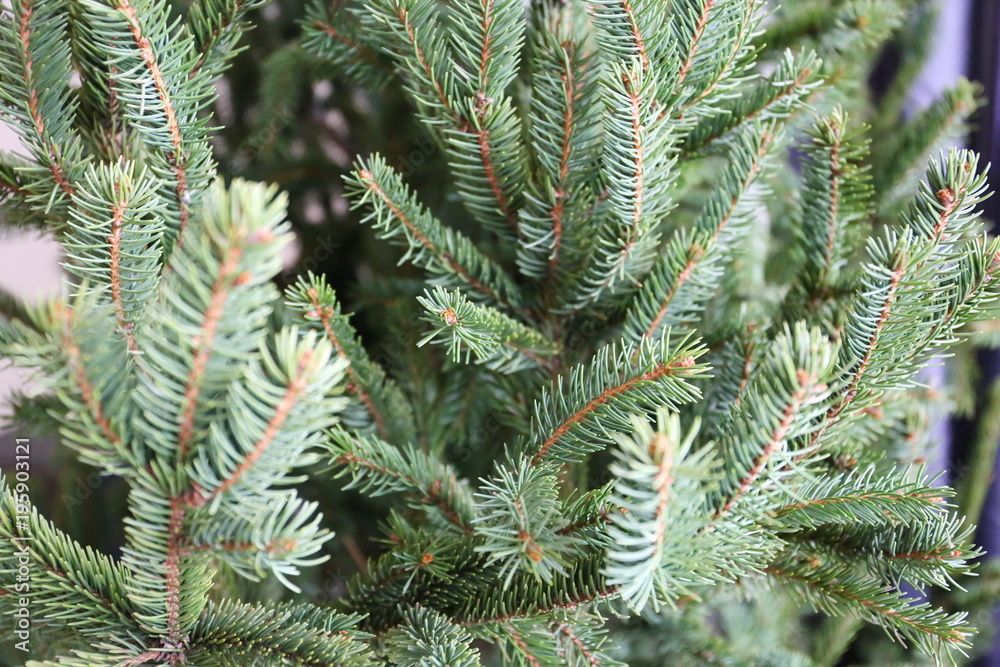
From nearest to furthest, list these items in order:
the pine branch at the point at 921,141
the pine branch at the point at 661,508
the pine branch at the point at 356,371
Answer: the pine branch at the point at 661,508 → the pine branch at the point at 356,371 → the pine branch at the point at 921,141

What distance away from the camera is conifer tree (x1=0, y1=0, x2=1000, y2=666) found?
9.3 inches

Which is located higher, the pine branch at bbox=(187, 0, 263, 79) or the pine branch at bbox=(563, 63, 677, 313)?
the pine branch at bbox=(187, 0, 263, 79)

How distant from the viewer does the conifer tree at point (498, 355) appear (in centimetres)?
24

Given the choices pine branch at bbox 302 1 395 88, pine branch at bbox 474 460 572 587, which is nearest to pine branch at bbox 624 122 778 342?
pine branch at bbox 474 460 572 587

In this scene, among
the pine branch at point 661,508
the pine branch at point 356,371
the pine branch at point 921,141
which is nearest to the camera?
the pine branch at point 661,508

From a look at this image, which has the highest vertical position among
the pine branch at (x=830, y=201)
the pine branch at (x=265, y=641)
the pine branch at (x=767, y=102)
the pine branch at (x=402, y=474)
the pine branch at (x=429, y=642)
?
the pine branch at (x=767, y=102)

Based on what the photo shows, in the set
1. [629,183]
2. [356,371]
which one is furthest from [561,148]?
[356,371]

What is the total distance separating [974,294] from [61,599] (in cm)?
43

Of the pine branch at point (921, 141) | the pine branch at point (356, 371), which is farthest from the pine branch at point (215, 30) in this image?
the pine branch at point (921, 141)

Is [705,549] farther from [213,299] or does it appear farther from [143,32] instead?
[143,32]

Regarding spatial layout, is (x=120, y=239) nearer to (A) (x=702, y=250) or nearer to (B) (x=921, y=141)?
(A) (x=702, y=250)

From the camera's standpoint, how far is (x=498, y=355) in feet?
1.26

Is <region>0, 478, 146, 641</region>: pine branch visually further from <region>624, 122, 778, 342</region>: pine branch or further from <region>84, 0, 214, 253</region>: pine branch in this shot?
<region>624, 122, 778, 342</region>: pine branch

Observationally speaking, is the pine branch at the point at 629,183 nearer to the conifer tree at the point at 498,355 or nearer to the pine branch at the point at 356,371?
the conifer tree at the point at 498,355
